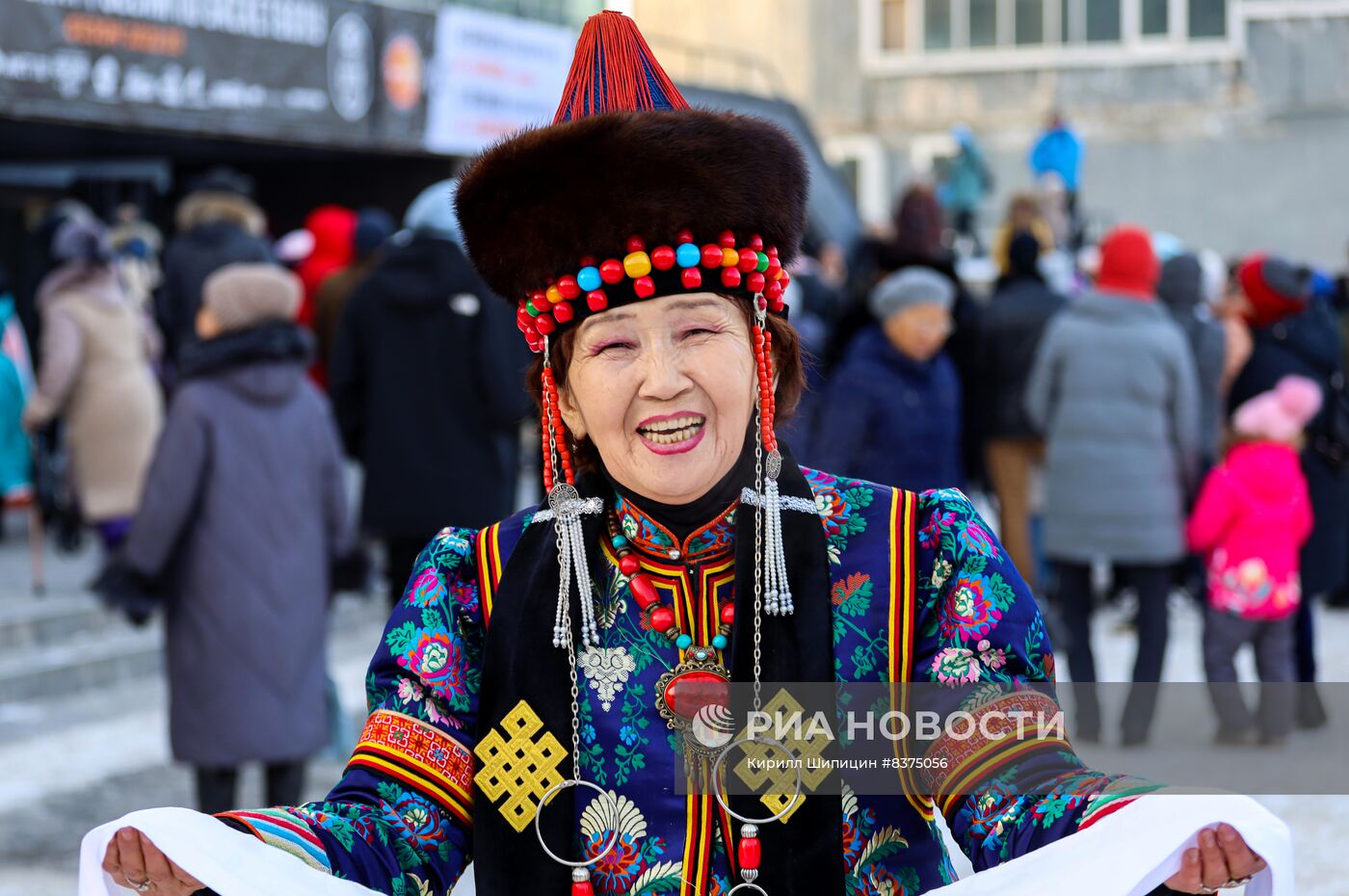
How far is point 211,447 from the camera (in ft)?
16.6

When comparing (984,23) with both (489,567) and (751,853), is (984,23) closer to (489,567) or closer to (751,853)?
(489,567)

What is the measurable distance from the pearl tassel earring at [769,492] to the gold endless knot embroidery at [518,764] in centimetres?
32

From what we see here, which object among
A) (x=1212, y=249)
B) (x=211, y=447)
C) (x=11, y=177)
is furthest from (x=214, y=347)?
(x=1212, y=249)

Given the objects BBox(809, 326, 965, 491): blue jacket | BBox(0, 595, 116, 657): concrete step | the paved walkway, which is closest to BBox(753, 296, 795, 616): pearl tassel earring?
the paved walkway

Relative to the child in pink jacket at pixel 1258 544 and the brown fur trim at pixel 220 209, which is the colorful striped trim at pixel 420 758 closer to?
the child in pink jacket at pixel 1258 544

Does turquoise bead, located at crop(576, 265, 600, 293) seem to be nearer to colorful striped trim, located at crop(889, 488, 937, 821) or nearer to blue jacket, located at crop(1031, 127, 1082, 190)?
colorful striped trim, located at crop(889, 488, 937, 821)

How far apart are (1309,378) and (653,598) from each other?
543 centimetres

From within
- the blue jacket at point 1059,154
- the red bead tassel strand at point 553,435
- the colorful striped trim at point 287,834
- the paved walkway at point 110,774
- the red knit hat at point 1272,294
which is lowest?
the paved walkway at point 110,774

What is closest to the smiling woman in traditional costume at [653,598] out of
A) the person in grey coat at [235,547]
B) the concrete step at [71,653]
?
the person in grey coat at [235,547]

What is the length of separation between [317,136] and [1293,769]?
969cm

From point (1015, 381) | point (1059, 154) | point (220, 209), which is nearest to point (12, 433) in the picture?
point (220, 209)

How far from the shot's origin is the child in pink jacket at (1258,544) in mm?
6410

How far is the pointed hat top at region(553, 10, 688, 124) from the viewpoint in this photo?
7.25 feet

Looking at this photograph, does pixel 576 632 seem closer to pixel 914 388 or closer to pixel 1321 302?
pixel 914 388
